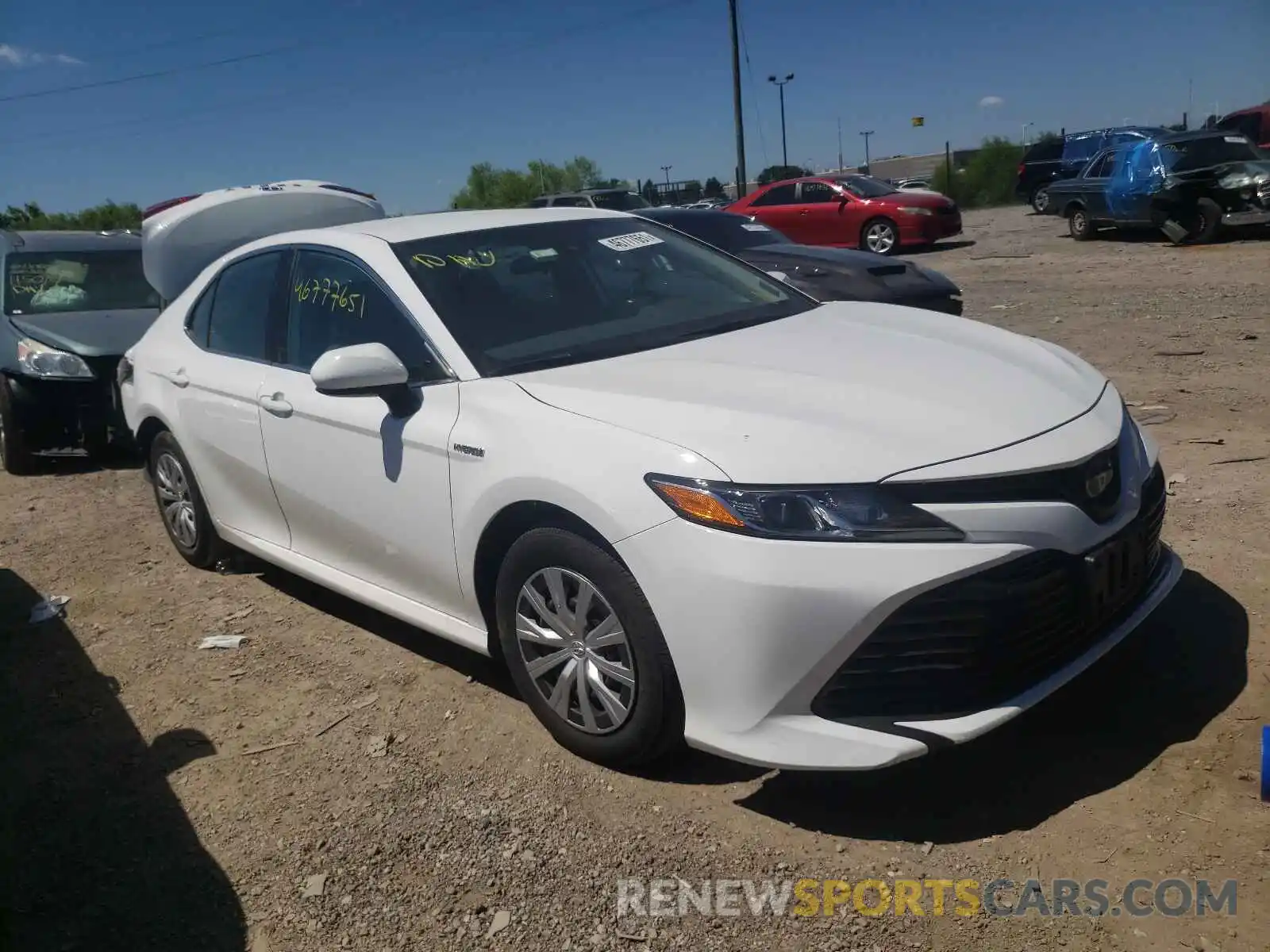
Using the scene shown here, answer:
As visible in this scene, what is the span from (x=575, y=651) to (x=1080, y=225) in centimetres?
A: 1732

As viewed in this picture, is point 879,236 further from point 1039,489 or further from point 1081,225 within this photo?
point 1039,489

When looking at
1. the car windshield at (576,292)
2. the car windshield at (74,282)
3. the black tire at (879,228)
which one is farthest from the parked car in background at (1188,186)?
the car windshield at (74,282)

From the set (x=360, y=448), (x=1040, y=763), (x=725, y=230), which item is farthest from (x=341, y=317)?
(x=725, y=230)

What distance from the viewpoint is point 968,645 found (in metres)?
2.60

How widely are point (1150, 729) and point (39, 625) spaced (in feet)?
15.0

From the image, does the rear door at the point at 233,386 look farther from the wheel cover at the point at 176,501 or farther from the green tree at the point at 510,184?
the green tree at the point at 510,184

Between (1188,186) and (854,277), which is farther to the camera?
(1188,186)

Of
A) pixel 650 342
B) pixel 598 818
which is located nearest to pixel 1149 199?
pixel 650 342

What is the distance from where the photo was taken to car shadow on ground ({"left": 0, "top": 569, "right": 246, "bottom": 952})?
2730 millimetres

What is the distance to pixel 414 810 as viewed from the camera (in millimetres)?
3139

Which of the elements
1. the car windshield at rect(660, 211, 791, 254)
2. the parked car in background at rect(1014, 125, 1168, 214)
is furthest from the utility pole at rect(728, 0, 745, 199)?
the car windshield at rect(660, 211, 791, 254)

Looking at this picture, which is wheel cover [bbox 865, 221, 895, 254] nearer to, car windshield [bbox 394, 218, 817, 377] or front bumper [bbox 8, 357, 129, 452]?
front bumper [bbox 8, 357, 129, 452]

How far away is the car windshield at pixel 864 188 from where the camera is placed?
1889 centimetres

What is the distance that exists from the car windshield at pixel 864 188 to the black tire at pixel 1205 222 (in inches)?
203
